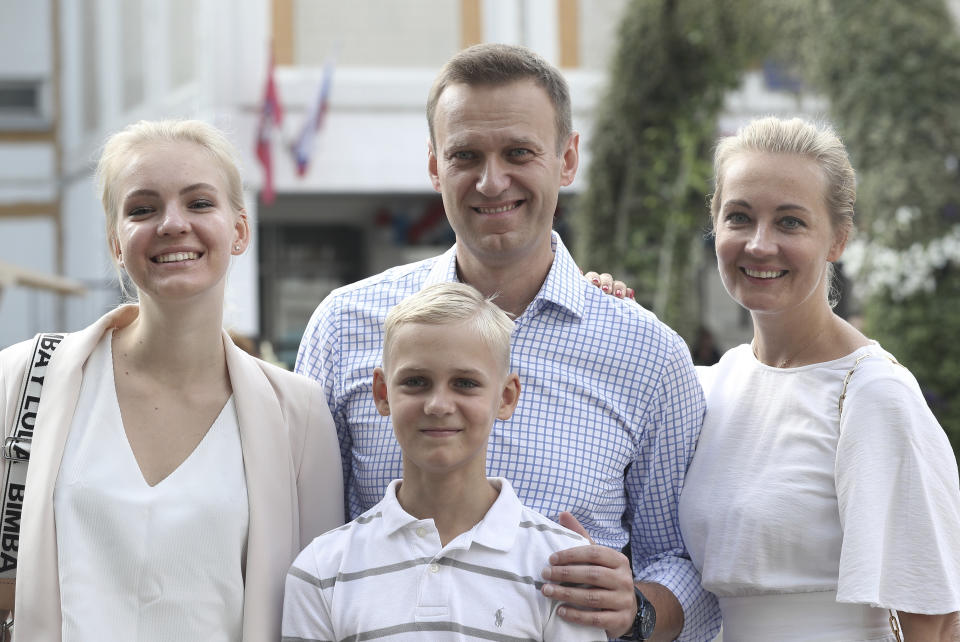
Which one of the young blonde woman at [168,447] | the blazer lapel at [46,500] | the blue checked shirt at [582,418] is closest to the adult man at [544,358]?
the blue checked shirt at [582,418]

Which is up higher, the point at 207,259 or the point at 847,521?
the point at 207,259

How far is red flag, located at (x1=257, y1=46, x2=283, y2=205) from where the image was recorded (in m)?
12.6

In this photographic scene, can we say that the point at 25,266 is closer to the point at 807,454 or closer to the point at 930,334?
the point at 930,334

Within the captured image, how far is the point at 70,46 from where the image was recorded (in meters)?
18.3

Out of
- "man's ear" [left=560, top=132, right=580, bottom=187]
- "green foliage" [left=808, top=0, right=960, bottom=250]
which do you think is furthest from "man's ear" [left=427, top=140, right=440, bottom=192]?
"green foliage" [left=808, top=0, right=960, bottom=250]

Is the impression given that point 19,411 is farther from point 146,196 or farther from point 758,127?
point 758,127

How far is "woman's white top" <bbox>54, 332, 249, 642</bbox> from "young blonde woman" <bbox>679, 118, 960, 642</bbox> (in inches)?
44.7

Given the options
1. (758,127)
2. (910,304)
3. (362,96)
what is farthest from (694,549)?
(362,96)

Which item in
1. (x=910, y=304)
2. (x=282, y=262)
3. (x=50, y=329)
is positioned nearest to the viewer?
(x=910, y=304)

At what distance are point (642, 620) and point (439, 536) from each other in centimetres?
55

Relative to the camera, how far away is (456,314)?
2531mm

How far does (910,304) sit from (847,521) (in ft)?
23.2

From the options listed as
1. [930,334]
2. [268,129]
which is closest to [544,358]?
[930,334]

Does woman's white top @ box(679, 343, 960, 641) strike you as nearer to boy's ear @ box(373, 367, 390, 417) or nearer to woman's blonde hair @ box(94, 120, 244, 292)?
boy's ear @ box(373, 367, 390, 417)
